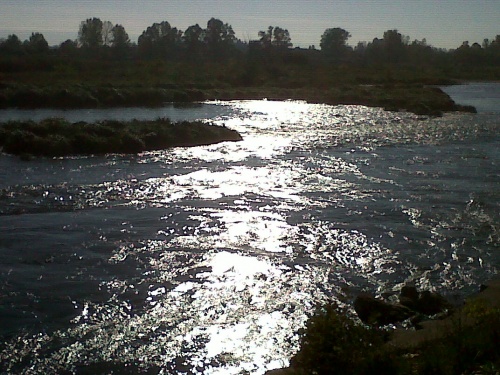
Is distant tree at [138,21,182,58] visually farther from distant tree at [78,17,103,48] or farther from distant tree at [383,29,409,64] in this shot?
distant tree at [383,29,409,64]

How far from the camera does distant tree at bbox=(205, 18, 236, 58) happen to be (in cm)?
11731

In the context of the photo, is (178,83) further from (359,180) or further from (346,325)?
(346,325)

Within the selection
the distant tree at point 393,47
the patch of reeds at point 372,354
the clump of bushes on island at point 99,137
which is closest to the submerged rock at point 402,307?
the patch of reeds at point 372,354

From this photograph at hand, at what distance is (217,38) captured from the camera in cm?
11956

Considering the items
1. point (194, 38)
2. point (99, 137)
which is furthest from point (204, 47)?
point (99, 137)

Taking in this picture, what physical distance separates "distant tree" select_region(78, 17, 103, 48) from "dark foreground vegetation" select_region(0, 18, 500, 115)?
21 cm

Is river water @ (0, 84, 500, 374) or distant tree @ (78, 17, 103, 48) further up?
distant tree @ (78, 17, 103, 48)

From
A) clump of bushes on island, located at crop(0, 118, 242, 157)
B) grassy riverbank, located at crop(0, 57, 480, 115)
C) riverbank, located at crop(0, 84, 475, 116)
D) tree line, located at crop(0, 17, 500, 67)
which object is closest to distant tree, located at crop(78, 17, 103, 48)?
tree line, located at crop(0, 17, 500, 67)

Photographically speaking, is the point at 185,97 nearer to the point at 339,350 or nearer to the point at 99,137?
the point at 99,137

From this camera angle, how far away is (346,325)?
587 cm

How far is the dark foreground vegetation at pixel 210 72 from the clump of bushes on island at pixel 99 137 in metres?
15.6

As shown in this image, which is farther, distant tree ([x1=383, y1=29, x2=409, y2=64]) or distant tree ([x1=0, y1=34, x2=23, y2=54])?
distant tree ([x1=383, y1=29, x2=409, y2=64])

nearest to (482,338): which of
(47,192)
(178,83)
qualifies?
(47,192)

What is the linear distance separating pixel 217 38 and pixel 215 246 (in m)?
112
